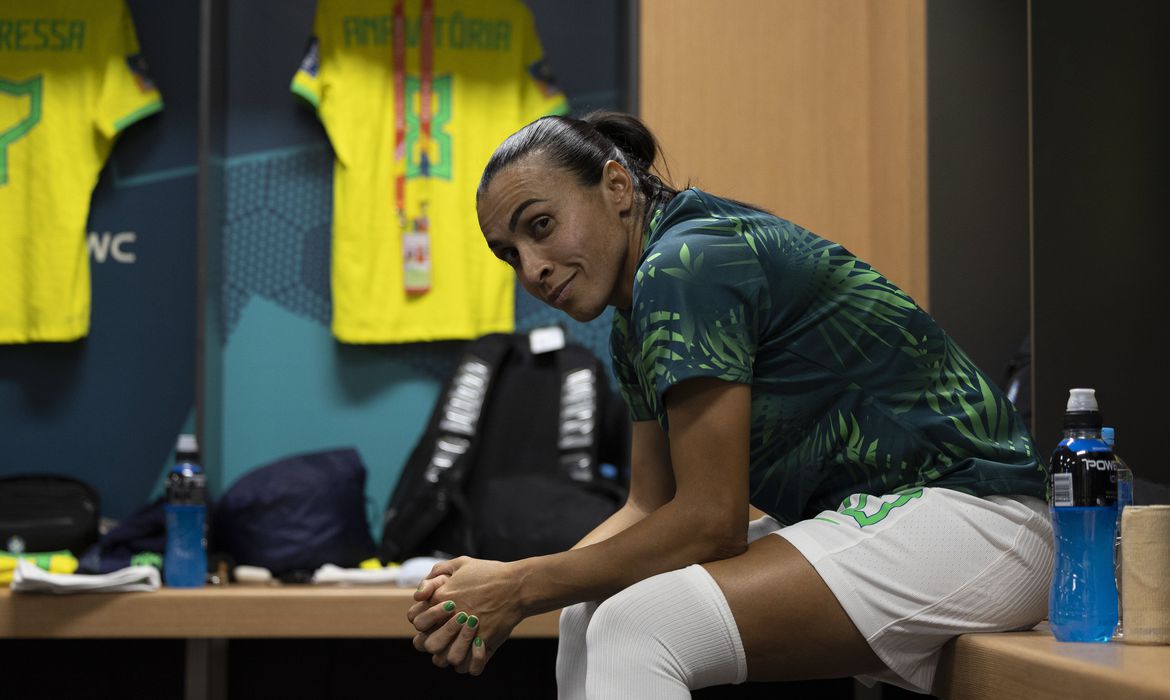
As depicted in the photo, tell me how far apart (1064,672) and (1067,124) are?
108 cm

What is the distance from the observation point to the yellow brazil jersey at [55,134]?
314 centimetres

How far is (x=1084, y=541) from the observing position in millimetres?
1292

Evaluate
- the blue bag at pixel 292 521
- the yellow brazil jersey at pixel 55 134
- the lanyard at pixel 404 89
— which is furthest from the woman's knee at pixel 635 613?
the yellow brazil jersey at pixel 55 134

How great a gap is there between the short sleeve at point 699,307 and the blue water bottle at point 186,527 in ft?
5.01

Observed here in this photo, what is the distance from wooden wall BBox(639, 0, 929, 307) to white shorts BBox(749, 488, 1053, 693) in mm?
1425

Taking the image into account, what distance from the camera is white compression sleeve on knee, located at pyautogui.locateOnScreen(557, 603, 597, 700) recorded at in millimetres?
1396

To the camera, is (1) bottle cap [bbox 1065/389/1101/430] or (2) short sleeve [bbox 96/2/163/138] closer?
(1) bottle cap [bbox 1065/389/1101/430]

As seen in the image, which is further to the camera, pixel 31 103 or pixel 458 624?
pixel 31 103

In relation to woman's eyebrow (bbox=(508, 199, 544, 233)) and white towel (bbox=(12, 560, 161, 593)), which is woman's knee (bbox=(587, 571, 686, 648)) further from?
white towel (bbox=(12, 560, 161, 593))

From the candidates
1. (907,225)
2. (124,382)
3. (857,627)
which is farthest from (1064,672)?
(124,382)

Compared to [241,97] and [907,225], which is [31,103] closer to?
[241,97]

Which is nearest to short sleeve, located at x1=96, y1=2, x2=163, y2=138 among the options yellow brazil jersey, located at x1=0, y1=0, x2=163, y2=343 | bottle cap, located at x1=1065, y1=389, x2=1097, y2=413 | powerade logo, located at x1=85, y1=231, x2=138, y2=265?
yellow brazil jersey, located at x1=0, y1=0, x2=163, y2=343

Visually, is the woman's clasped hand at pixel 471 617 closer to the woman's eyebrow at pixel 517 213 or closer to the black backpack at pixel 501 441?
the woman's eyebrow at pixel 517 213

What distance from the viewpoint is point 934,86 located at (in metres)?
2.58
